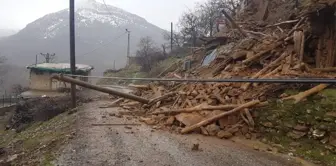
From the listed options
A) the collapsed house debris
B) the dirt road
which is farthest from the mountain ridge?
the dirt road

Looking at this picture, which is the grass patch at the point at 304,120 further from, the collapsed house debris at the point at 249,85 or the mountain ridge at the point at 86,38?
the mountain ridge at the point at 86,38

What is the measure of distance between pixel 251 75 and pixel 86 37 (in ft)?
383

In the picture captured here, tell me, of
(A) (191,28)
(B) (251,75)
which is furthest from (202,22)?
(B) (251,75)

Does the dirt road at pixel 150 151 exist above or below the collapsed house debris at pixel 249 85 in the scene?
below

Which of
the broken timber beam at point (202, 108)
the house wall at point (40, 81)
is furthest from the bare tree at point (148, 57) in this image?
the broken timber beam at point (202, 108)

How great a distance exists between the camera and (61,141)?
7.24 meters

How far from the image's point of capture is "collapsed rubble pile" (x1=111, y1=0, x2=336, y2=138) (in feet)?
24.3

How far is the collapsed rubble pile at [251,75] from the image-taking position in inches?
291

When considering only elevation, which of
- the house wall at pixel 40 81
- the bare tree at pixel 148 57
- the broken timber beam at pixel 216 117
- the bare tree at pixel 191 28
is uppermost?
the bare tree at pixel 191 28

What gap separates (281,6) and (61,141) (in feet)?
40.2

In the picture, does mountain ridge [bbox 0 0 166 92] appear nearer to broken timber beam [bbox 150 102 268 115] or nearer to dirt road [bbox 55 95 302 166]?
broken timber beam [bbox 150 102 268 115]

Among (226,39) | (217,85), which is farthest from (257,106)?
(226,39)

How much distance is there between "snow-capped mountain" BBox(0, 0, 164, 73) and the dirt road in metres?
75.9

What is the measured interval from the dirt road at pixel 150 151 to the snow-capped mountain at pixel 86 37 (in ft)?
249
